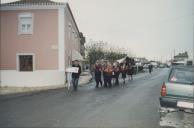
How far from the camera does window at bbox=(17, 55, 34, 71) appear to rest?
92.6ft

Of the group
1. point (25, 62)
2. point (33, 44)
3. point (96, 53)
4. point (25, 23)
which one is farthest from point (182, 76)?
point (96, 53)

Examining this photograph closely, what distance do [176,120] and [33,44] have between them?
19.7 metres

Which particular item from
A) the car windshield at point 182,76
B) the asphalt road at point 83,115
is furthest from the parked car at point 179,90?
the asphalt road at point 83,115

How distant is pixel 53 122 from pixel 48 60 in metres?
18.4

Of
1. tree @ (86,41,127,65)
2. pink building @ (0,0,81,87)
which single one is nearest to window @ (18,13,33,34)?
pink building @ (0,0,81,87)

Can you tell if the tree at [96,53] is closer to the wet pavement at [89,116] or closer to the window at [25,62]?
the window at [25,62]

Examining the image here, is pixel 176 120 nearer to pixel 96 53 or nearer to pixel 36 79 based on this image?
pixel 36 79

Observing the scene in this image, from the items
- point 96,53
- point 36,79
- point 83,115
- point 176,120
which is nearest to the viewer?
point 176,120

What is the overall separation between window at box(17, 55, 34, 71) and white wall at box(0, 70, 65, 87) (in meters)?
0.53

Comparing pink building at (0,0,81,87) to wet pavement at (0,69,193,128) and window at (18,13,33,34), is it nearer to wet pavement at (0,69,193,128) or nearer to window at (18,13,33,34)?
window at (18,13,33,34)

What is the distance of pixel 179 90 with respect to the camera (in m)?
9.83

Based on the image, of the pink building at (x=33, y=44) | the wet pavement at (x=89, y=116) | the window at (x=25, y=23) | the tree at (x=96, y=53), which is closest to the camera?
the wet pavement at (x=89, y=116)

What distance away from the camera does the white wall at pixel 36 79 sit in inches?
1083

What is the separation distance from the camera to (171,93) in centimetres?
992
